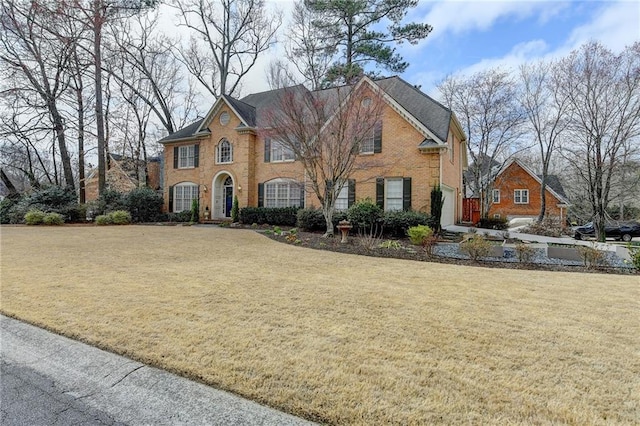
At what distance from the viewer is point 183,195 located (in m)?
22.8

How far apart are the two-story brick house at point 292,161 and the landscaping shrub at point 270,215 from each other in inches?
28.8

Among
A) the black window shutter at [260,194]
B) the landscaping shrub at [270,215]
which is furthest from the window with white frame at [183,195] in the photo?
the black window shutter at [260,194]

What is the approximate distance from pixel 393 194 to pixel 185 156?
14685 mm

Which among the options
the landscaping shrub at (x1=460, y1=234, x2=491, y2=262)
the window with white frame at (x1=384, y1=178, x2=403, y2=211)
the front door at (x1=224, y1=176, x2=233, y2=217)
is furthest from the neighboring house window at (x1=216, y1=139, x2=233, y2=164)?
the landscaping shrub at (x1=460, y1=234, x2=491, y2=262)

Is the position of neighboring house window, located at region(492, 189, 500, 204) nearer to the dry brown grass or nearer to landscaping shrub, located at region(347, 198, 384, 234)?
landscaping shrub, located at region(347, 198, 384, 234)

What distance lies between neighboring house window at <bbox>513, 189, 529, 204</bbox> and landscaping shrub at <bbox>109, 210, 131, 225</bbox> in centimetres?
3209

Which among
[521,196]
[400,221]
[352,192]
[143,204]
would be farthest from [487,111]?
[143,204]

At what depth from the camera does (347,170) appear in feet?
42.4

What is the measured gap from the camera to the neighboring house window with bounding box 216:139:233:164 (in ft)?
68.5

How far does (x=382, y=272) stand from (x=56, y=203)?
22.4 m

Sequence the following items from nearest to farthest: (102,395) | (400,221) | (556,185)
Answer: (102,395) → (400,221) → (556,185)

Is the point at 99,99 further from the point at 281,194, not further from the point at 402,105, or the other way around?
the point at 402,105

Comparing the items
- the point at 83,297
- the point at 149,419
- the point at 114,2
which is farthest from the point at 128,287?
the point at 114,2

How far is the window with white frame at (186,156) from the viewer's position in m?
22.5
